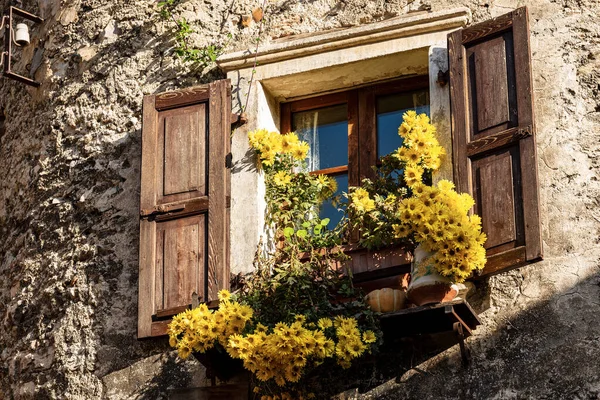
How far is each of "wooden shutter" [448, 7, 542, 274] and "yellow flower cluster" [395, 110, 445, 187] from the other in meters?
0.12

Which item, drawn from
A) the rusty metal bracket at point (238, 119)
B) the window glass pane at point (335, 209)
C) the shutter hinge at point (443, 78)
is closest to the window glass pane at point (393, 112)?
the window glass pane at point (335, 209)

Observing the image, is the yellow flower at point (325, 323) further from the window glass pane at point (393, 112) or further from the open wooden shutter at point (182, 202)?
the window glass pane at point (393, 112)

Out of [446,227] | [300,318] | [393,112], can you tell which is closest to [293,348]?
[300,318]

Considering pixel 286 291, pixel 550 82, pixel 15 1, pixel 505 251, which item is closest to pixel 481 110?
pixel 550 82

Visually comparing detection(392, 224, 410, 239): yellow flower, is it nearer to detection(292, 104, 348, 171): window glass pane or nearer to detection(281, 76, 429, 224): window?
detection(281, 76, 429, 224): window

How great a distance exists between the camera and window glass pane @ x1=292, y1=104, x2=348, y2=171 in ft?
24.5

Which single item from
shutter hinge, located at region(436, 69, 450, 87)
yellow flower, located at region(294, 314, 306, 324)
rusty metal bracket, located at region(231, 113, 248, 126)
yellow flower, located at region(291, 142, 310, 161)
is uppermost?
shutter hinge, located at region(436, 69, 450, 87)

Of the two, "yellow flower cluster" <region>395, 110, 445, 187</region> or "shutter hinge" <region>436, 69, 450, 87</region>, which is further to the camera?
"shutter hinge" <region>436, 69, 450, 87</region>

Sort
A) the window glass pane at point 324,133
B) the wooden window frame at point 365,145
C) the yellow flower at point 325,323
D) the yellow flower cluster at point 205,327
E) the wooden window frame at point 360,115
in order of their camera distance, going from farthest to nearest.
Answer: the window glass pane at point 324,133 < the wooden window frame at point 360,115 < the wooden window frame at point 365,145 < the yellow flower cluster at point 205,327 < the yellow flower at point 325,323

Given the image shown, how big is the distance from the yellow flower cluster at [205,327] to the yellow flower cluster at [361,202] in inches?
33.0

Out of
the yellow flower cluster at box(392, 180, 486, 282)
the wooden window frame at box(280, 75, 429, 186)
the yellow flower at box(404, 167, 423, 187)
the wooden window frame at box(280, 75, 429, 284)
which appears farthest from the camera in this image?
the wooden window frame at box(280, 75, 429, 186)

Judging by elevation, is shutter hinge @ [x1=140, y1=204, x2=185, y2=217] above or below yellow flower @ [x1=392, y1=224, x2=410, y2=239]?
above

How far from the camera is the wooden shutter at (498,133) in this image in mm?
6305

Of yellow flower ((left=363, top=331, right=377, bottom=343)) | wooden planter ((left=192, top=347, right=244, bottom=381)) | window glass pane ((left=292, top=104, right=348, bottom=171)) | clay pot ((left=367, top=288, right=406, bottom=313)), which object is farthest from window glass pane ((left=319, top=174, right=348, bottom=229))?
yellow flower ((left=363, top=331, right=377, bottom=343))
